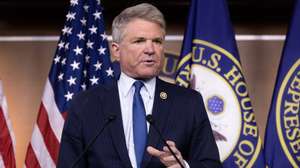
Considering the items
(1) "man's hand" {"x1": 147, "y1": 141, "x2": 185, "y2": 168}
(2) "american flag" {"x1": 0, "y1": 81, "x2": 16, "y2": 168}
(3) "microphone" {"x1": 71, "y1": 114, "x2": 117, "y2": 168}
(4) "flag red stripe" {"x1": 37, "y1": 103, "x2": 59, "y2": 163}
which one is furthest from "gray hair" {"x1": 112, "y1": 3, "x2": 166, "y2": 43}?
(2) "american flag" {"x1": 0, "y1": 81, "x2": 16, "y2": 168}

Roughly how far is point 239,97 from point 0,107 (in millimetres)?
1270

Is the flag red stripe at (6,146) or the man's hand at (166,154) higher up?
the man's hand at (166,154)

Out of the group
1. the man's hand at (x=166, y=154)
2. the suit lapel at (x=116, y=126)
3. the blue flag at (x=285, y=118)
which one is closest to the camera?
the man's hand at (x=166, y=154)

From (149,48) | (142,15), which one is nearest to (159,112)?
(149,48)

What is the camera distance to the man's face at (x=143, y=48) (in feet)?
6.13

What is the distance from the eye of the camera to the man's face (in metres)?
1.87

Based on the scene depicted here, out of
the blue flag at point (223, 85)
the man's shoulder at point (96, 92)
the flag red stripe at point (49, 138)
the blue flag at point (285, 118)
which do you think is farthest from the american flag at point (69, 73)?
the man's shoulder at point (96, 92)

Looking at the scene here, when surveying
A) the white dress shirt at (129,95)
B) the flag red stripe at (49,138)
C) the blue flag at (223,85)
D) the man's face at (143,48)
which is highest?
the man's face at (143,48)

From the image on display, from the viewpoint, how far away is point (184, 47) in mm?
3094

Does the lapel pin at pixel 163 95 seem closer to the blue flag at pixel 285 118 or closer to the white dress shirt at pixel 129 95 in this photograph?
the white dress shirt at pixel 129 95

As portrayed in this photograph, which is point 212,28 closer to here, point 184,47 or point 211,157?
point 184,47

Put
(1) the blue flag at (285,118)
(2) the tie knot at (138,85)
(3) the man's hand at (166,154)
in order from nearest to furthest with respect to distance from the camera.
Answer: (3) the man's hand at (166,154) → (2) the tie knot at (138,85) → (1) the blue flag at (285,118)

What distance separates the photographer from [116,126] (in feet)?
6.06

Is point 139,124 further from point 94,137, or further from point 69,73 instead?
point 69,73
